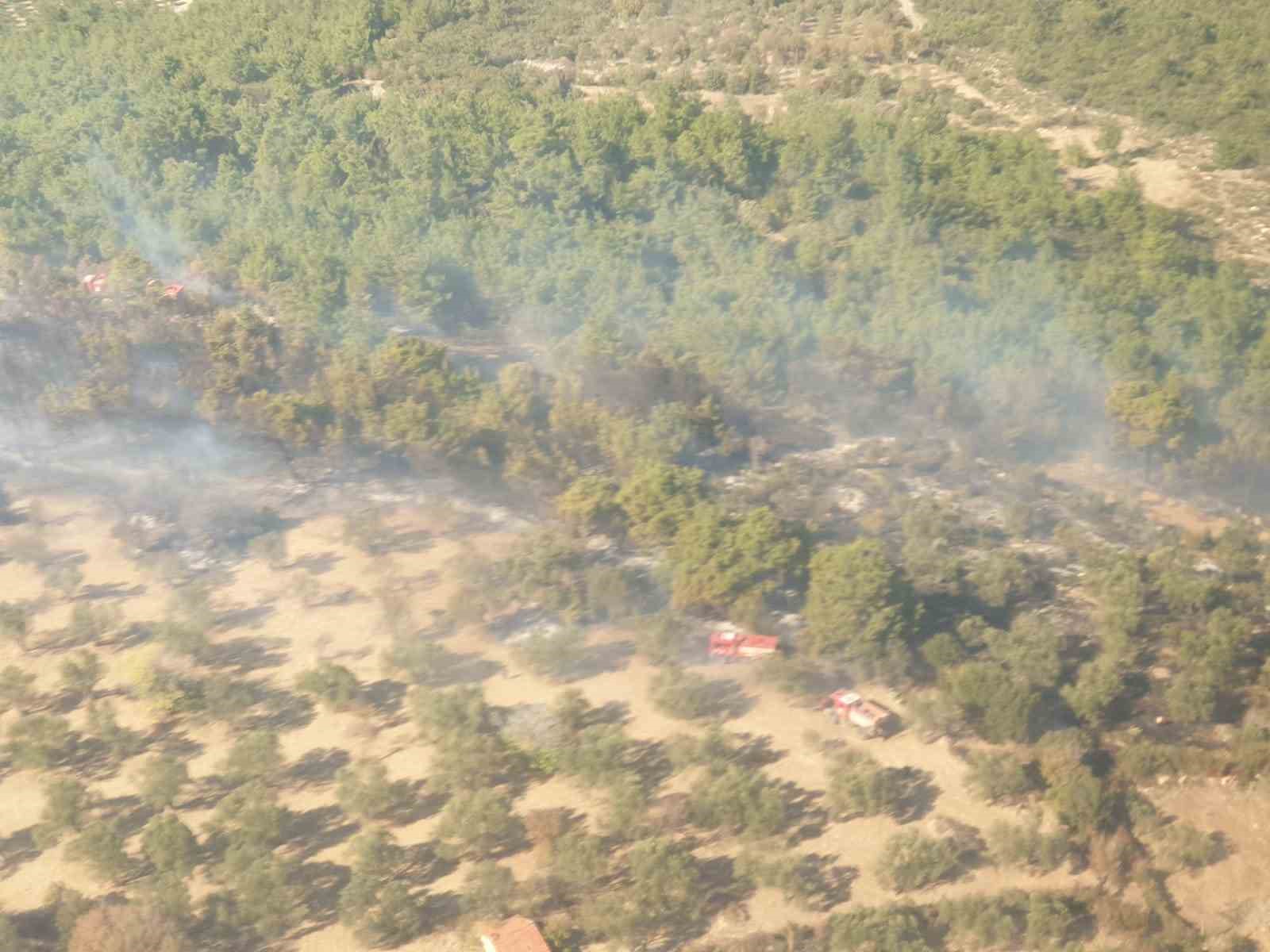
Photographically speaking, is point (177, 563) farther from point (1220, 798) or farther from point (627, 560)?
point (1220, 798)

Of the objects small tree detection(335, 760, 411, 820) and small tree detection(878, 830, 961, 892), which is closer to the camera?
small tree detection(878, 830, 961, 892)

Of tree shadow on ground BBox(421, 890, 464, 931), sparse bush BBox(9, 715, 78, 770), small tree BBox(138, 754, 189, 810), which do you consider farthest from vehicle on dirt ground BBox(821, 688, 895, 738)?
sparse bush BBox(9, 715, 78, 770)

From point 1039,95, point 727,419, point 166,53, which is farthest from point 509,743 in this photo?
point 166,53

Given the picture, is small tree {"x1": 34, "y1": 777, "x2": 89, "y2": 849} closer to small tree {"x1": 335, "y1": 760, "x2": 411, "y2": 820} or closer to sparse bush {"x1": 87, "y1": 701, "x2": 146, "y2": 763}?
sparse bush {"x1": 87, "y1": 701, "x2": 146, "y2": 763}

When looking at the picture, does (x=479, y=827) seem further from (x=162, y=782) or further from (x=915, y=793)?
(x=915, y=793)

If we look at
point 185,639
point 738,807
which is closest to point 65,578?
point 185,639

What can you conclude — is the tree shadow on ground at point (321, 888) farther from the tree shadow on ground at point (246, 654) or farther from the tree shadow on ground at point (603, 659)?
the tree shadow on ground at point (603, 659)
